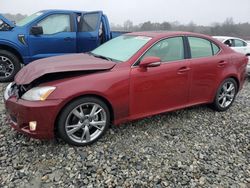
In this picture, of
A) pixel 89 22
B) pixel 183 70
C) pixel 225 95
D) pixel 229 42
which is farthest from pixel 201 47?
pixel 229 42

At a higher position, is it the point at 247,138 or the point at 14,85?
the point at 14,85

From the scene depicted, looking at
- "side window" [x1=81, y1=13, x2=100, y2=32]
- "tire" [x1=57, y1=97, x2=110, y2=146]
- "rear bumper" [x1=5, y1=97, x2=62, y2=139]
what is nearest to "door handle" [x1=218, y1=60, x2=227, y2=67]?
"tire" [x1=57, y1=97, x2=110, y2=146]

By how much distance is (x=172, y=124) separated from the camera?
404 centimetres

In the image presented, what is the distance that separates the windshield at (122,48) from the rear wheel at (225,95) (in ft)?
5.80

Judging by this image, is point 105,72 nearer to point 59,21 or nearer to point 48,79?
point 48,79

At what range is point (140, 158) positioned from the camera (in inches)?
122

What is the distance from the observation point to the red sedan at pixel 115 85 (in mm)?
2982

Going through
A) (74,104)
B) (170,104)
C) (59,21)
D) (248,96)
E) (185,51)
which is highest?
(59,21)

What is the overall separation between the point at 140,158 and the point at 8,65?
4370 millimetres

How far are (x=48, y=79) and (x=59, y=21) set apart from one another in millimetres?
3927

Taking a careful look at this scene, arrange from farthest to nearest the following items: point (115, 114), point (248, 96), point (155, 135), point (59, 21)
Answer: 1. point (59, 21)
2. point (248, 96)
3. point (155, 135)
4. point (115, 114)

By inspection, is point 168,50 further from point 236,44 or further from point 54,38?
point 236,44

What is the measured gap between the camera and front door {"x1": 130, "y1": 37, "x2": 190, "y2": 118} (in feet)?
11.4

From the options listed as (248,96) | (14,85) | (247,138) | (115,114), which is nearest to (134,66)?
(115,114)
